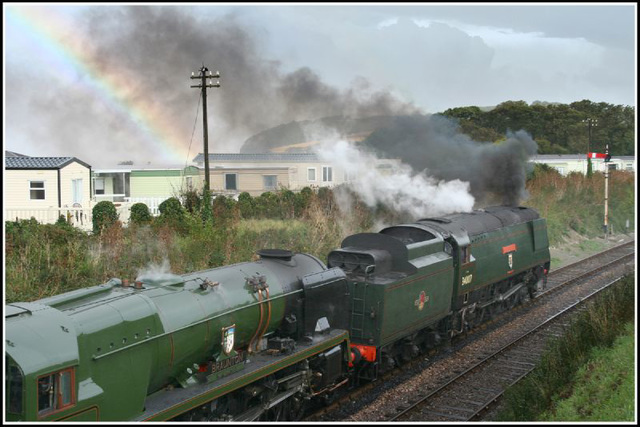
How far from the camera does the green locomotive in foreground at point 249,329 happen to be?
7.15m

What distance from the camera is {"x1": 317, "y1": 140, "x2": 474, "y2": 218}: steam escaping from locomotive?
2241cm

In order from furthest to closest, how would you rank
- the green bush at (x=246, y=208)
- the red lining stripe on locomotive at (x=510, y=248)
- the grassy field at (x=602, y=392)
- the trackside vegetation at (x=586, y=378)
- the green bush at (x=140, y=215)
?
the green bush at (x=246, y=208)
the green bush at (x=140, y=215)
the red lining stripe on locomotive at (x=510, y=248)
the trackside vegetation at (x=586, y=378)
the grassy field at (x=602, y=392)

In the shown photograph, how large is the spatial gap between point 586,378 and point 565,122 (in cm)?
6384

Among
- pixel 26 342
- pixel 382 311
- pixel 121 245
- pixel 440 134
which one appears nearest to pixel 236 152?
pixel 440 134

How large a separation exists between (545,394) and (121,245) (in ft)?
39.4

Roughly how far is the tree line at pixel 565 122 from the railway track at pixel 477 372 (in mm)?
44532

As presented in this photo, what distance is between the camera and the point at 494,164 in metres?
26.9

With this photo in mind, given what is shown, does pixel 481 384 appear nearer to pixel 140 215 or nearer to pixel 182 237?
pixel 182 237

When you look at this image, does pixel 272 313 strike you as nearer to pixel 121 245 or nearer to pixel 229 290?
pixel 229 290

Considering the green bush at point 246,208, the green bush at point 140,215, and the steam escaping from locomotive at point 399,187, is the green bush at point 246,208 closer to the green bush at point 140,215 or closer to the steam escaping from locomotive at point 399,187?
the green bush at point 140,215

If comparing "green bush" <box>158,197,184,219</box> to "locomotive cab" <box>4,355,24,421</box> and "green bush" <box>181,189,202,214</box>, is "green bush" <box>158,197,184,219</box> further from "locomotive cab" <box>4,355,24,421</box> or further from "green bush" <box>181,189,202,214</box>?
"locomotive cab" <box>4,355,24,421</box>

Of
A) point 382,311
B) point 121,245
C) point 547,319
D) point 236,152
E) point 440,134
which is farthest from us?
point 236,152

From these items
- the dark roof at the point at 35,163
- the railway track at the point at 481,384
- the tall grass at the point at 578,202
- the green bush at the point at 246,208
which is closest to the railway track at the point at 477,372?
the railway track at the point at 481,384

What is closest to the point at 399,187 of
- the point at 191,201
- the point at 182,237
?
the point at 182,237
